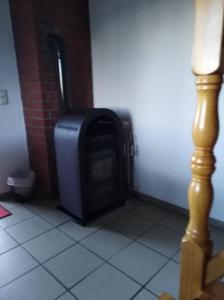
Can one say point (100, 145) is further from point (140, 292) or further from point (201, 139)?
point (201, 139)

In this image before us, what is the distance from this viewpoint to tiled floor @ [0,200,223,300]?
1409 millimetres

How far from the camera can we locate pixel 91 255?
1701mm

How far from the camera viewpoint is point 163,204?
235 cm

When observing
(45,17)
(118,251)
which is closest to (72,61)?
(45,17)

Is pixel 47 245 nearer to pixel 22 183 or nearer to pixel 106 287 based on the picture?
pixel 106 287

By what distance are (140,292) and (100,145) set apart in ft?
A: 3.95

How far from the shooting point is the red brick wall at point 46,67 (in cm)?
227

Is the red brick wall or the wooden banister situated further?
the red brick wall

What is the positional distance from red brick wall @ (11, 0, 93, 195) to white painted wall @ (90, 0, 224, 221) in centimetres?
18

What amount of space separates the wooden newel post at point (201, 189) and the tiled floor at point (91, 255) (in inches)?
24.9

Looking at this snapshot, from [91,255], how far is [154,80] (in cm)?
160

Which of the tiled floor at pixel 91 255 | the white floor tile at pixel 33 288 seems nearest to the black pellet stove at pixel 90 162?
the tiled floor at pixel 91 255

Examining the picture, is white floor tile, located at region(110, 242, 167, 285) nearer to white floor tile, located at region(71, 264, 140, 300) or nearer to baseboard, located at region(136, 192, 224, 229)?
white floor tile, located at region(71, 264, 140, 300)

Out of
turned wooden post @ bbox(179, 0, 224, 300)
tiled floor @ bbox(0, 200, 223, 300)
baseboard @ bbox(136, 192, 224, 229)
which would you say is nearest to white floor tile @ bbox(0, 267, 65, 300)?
Answer: tiled floor @ bbox(0, 200, 223, 300)
